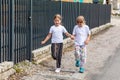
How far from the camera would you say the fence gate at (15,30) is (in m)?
8.58

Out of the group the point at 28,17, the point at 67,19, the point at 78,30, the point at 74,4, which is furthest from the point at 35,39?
the point at 74,4

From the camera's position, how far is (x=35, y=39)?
1080cm

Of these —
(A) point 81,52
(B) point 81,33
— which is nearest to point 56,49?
(A) point 81,52

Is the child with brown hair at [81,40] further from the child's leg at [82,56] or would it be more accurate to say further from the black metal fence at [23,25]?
the black metal fence at [23,25]

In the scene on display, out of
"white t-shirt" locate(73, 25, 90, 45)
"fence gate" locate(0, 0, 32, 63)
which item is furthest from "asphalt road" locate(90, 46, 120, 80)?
"fence gate" locate(0, 0, 32, 63)

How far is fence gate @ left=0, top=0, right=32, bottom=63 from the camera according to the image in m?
8.58

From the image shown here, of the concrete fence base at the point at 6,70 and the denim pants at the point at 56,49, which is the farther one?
the denim pants at the point at 56,49

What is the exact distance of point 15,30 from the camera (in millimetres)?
9289

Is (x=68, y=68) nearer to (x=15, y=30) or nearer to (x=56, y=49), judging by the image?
(x=56, y=49)

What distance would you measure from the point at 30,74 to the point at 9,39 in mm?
931

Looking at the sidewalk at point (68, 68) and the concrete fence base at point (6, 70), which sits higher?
the concrete fence base at point (6, 70)

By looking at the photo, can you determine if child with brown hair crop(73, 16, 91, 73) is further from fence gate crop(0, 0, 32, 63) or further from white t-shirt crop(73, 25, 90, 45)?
fence gate crop(0, 0, 32, 63)

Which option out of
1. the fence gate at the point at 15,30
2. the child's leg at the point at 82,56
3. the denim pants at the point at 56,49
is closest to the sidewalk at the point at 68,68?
the child's leg at the point at 82,56

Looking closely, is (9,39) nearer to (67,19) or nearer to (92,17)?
(67,19)
